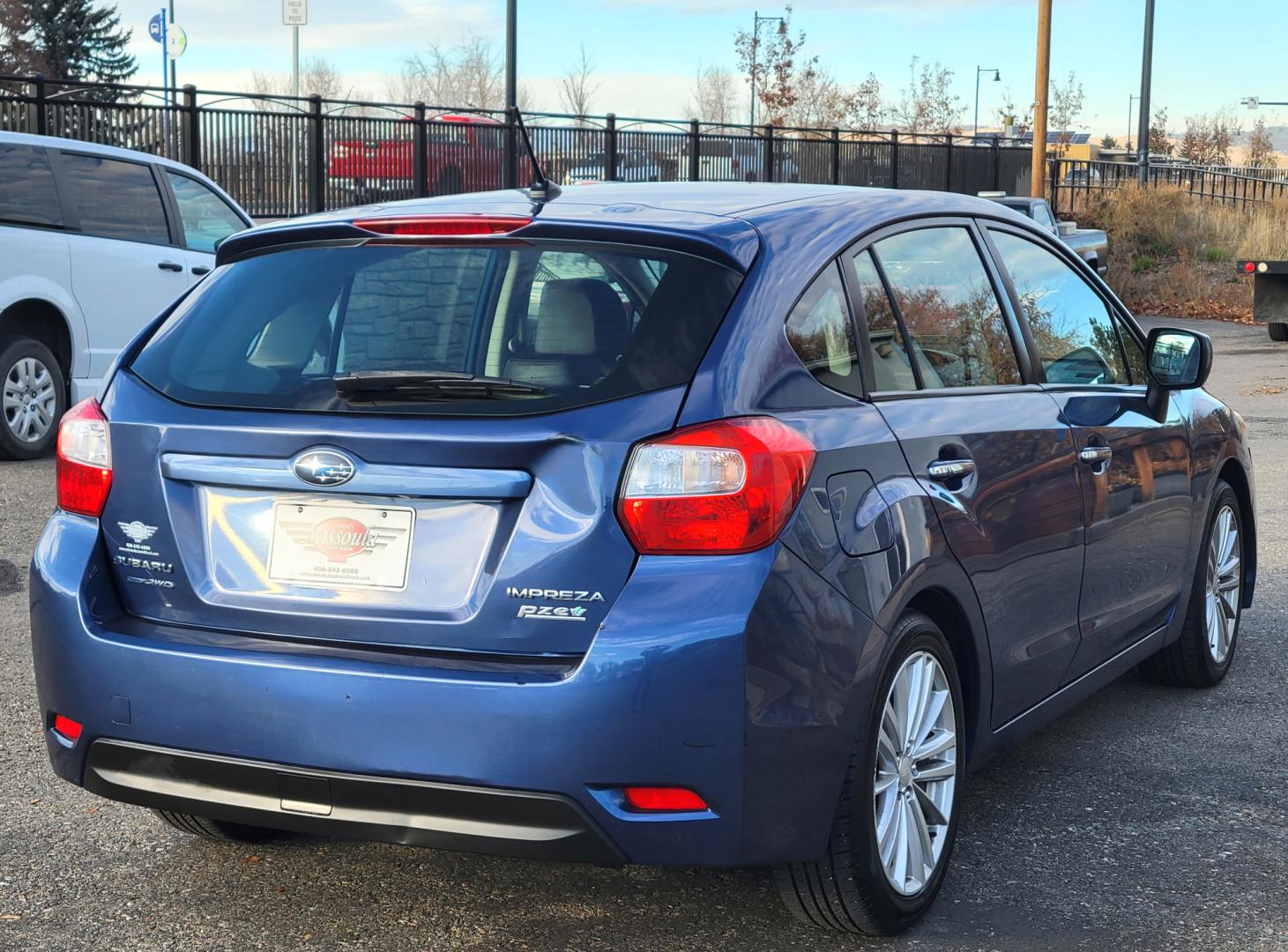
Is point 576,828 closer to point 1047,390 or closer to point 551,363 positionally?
point 551,363

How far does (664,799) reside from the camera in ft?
10.1

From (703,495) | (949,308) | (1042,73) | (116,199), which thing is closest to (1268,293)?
(1042,73)

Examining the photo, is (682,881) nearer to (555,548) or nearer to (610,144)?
(555,548)

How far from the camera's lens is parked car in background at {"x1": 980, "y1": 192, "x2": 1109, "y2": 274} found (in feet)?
66.1

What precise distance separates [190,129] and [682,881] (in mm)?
21226

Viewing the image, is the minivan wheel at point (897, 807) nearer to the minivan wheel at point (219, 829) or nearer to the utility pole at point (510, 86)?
the minivan wheel at point (219, 829)

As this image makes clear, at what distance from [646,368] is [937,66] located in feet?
171

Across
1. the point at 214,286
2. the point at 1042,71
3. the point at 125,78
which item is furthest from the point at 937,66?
the point at 214,286

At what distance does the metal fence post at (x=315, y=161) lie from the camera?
25.3m

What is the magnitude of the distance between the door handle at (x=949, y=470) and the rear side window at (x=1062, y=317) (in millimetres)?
796

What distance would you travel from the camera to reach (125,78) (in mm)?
82188

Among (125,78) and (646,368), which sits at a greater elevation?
(125,78)

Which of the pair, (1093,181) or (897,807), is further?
(1093,181)

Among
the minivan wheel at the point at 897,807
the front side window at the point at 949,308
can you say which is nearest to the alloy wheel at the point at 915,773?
the minivan wheel at the point at 897,807
